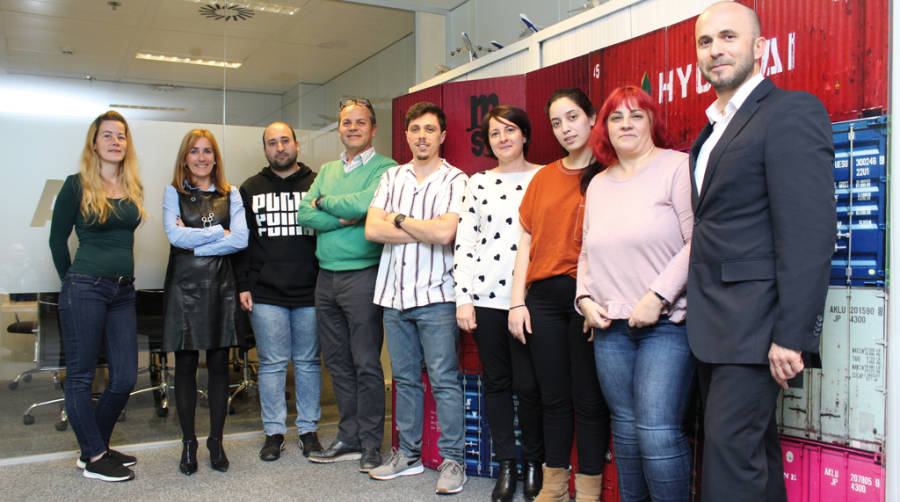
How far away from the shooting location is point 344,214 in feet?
10.0

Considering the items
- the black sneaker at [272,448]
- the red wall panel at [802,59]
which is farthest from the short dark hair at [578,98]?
the black sneaker at [272,448]

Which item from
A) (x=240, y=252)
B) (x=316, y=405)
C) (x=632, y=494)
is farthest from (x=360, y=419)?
(x=632, y=494)

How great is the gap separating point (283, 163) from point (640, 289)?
6.52ft

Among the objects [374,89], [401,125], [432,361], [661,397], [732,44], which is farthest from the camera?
[374,89]

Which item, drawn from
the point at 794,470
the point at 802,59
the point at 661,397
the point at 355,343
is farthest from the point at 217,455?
the point at 802,59

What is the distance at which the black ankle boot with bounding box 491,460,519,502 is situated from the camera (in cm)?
263

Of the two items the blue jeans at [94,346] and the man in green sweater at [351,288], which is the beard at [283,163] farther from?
the blue jeans at [94,346]

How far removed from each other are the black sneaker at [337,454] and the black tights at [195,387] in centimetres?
45

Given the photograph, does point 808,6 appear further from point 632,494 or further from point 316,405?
point 316,405

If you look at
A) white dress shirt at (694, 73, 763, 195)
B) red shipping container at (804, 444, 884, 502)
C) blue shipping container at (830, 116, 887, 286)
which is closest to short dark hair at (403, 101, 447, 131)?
white dress shirt at (694, 73, 763, 195)

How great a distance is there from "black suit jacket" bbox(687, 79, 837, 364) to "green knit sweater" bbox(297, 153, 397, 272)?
5.38ft

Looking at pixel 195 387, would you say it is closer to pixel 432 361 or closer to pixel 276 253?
pixel 276 253

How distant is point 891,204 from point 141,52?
342 cm

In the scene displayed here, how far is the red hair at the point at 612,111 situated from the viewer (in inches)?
82.0
